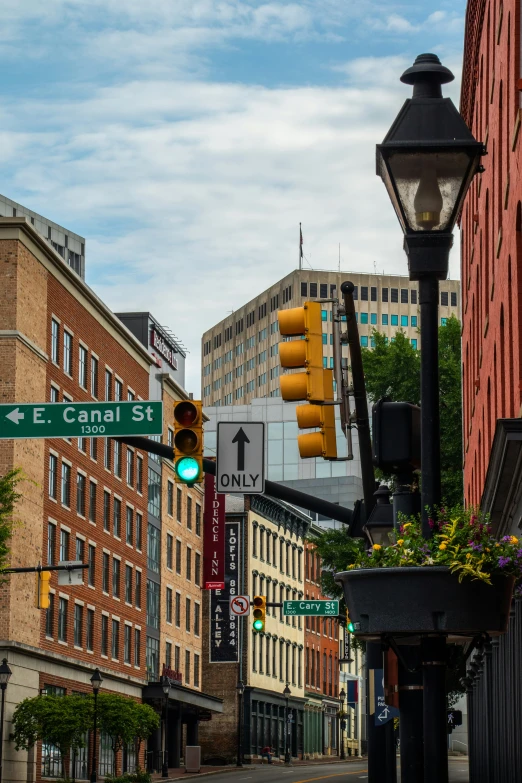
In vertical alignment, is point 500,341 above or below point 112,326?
below

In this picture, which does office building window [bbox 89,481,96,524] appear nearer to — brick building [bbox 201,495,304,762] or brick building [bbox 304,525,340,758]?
brick building [bbox 201,495,304,762]

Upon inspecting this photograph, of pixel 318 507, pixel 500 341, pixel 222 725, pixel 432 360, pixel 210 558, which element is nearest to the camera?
pixel 432 360

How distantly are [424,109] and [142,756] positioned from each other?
6238 cm

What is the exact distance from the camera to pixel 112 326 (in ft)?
215

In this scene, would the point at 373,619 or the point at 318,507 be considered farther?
the point at 318,507

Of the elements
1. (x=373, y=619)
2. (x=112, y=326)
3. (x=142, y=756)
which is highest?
(x=112, y=326)

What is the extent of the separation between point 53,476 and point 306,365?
45.6 metres

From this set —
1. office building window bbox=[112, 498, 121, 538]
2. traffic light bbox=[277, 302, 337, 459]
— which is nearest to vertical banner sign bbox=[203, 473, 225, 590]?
office building window bbox=[112, 498, 121, 538]

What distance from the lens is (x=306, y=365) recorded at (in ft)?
36.9

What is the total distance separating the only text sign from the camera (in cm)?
1553

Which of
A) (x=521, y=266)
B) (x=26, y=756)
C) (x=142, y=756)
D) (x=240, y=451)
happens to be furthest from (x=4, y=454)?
(x=240, y=451)

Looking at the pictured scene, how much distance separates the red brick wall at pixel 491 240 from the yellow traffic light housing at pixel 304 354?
8.91 meters

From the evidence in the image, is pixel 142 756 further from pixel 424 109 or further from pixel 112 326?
pixel 424 109

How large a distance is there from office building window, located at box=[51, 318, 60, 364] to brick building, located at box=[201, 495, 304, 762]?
30.0 m
